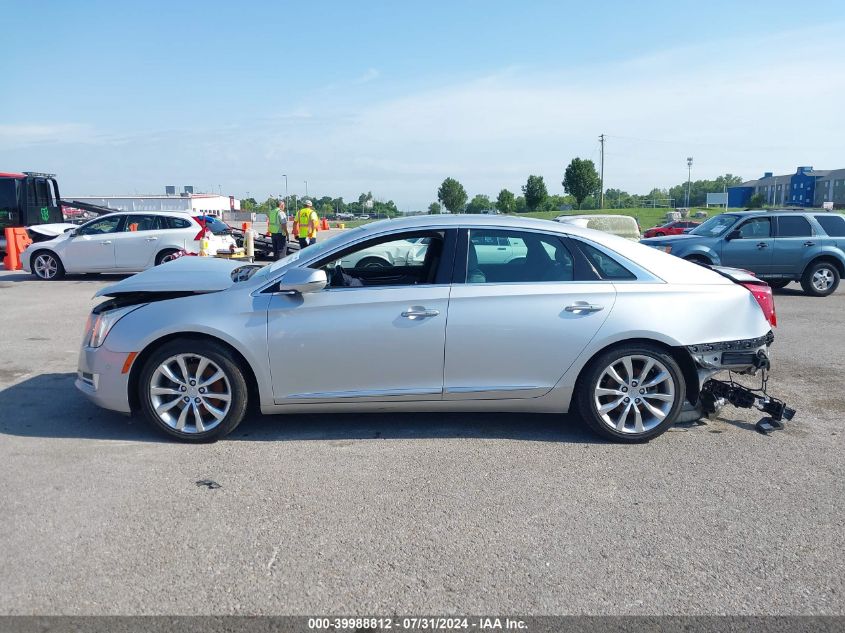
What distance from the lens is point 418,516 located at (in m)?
3.90

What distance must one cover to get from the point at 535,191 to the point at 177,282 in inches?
3477

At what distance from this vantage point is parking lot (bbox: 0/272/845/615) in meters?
3.16

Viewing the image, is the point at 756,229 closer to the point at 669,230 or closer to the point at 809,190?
the point at 669,230

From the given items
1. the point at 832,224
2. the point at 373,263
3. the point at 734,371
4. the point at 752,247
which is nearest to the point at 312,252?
the point at 373,263

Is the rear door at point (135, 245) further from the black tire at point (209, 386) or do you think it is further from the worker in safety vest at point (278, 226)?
the black tire at point (209, 386)

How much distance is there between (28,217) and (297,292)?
21122 millimetres

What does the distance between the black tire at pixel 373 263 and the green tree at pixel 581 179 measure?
86878 millimetres

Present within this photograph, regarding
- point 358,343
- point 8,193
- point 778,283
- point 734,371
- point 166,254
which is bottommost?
point 778,283

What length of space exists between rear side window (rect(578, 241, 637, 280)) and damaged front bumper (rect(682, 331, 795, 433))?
0.69 m

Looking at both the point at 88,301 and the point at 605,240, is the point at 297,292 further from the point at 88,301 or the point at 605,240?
the point at 88,301

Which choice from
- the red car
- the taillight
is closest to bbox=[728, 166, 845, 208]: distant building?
the red car

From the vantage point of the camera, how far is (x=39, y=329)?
9422 mm

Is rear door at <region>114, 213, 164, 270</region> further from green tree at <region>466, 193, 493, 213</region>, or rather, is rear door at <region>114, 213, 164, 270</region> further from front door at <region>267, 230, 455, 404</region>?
front door at <region>267, 230, 455, 404</region>

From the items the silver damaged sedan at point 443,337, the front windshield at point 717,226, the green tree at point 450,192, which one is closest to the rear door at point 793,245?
the front windshield at point 717,226
